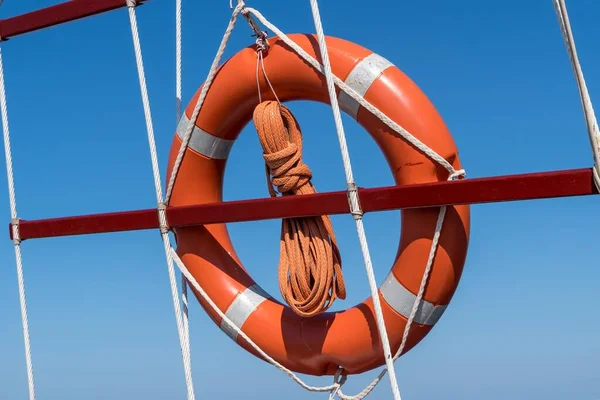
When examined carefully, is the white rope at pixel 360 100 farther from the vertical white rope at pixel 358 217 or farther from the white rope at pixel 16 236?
the white rope at pixel 16 236

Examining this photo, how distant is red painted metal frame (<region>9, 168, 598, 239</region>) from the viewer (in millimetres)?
2838

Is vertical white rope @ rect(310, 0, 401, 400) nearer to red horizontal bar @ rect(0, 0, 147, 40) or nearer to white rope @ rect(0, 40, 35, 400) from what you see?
red horizontal bar @ rect(0, 0, 147, 40)

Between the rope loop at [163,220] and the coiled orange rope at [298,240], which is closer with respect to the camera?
the coiled orange rope at [298,240]

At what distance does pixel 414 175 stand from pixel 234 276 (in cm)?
91

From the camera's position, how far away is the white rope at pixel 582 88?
2699mm

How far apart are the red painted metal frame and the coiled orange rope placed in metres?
0.11

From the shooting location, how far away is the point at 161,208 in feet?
12.3

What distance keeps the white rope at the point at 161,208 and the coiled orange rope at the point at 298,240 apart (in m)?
0.50

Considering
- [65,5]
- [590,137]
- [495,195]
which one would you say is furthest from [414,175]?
[65,5]

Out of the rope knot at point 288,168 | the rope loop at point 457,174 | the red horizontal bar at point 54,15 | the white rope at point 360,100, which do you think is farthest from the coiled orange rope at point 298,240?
the red horizontal bar at point 54,15

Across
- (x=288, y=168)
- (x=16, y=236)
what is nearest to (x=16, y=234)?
(x=16, y=236)

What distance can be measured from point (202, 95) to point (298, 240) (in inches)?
27.3

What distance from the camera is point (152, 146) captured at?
375 centimetres

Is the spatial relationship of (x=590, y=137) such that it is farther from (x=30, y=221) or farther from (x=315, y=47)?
(x=30, y=221)
